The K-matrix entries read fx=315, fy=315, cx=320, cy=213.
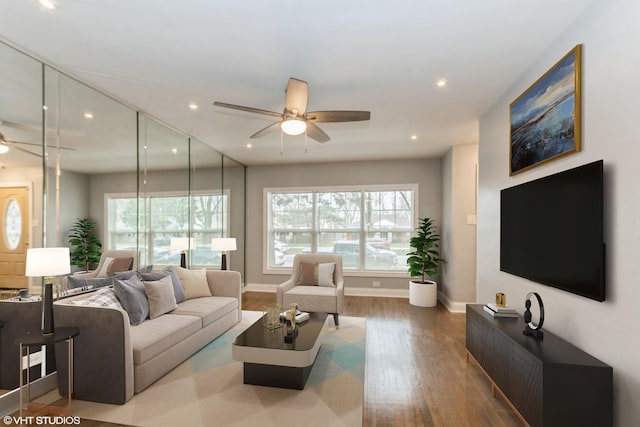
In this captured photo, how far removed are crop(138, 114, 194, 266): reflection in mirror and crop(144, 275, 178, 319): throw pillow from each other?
1.95ft

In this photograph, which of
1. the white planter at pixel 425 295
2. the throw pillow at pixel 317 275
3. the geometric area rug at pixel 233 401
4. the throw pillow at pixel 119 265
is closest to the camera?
the geometric area rug at pixel 233 401

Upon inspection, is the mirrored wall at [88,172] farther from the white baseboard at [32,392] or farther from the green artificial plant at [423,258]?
the green artificial plant at [423,258]

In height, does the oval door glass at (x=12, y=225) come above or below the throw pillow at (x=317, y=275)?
above

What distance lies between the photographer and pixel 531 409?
1928mm

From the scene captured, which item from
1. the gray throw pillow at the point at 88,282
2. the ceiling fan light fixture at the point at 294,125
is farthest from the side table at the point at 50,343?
the ceiling fan light fixture at the point at 294,125

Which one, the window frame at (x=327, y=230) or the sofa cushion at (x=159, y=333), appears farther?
the window frame at (x=327, y=230)

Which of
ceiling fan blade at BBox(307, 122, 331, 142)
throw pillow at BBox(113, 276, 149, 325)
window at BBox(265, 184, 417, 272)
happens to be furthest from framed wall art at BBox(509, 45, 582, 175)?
throw pillow at BBox(113, 276, 149, 325)

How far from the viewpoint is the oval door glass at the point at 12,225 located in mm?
2457

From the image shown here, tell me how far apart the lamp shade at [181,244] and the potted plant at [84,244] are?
1.13 metres

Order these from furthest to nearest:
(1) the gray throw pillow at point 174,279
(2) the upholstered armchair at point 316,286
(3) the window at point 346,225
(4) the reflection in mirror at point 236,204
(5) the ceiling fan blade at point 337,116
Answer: (3) the window at point 346,225, (4) the reflection in mirror at point 236,204, (2) the upholstered armchair at point 316,286, (1) the gray throw pillow at point 174,279, (5) the ceiling fan blade at point 337,116

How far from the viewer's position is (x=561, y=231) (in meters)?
2.20

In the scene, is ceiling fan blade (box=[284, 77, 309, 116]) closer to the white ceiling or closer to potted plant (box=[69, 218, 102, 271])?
the white ceiling

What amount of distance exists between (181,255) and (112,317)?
2175 millimetres

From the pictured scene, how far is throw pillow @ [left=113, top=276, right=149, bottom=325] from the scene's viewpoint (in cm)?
302
